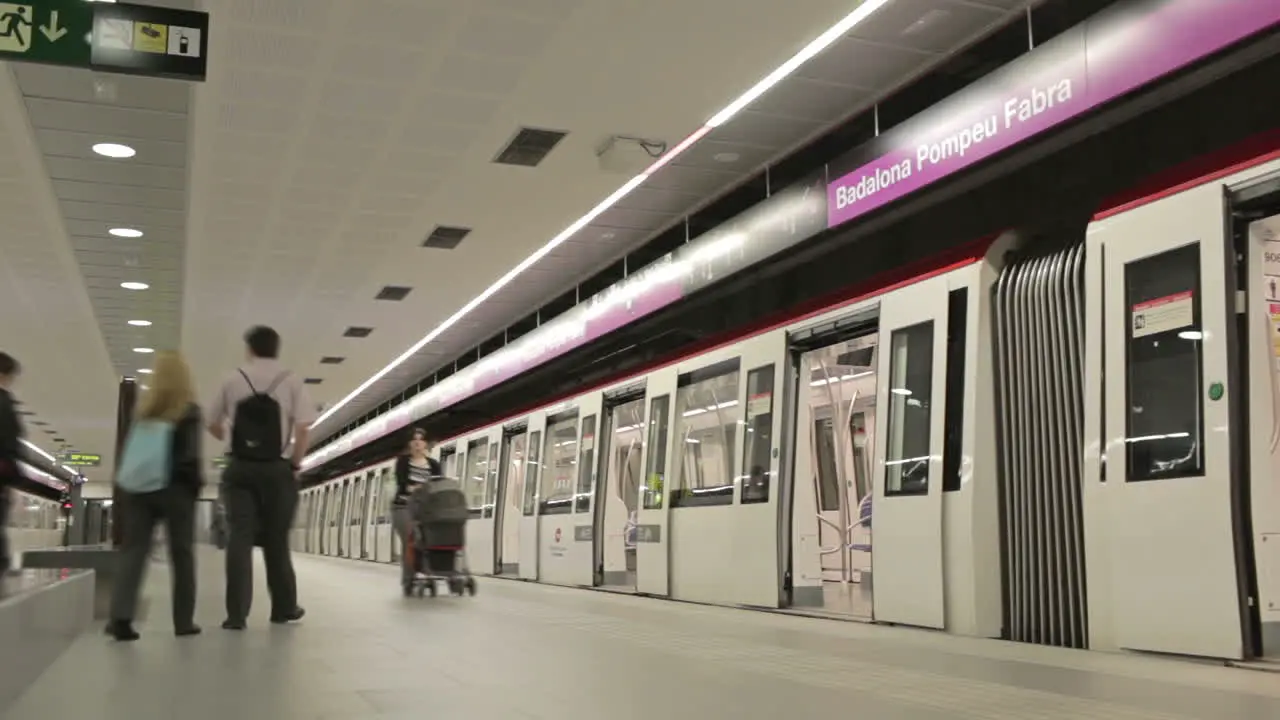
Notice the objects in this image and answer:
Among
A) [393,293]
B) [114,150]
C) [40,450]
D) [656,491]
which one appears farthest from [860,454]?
[40,450]

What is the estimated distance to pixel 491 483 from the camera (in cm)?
1441

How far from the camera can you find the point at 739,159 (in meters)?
8.41

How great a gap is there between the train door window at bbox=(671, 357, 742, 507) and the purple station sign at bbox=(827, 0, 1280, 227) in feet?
6.72

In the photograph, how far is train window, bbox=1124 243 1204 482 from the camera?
4324 millimetres

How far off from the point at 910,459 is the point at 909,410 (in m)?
0.28

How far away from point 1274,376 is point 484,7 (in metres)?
4.19

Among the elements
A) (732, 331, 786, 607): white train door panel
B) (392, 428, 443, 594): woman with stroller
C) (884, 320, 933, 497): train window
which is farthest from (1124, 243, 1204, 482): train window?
(392, 428, 443, 594): woman with stroller

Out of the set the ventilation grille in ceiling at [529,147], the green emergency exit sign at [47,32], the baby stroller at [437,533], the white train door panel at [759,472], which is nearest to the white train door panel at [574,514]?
the baby stroller at [437,533]

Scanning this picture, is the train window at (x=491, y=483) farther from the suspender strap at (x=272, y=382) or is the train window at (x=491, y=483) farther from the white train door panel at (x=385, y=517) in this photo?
the suspender strap at (x=272, y=382)

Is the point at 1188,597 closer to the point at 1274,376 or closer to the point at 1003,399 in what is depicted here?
the point at 1274,376

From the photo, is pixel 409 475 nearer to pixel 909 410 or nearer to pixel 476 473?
pixel 909 410

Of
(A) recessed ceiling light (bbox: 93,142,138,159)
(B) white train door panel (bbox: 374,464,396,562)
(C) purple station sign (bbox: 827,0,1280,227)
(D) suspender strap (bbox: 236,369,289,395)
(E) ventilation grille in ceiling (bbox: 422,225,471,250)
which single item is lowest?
(B) white train door panel (bbox: 374,464,396,562)

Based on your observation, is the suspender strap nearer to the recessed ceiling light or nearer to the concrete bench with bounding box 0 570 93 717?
the concrete bench with bounding box 0 570 93 717

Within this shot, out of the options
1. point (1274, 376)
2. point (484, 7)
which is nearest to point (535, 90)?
point (484, 7)
